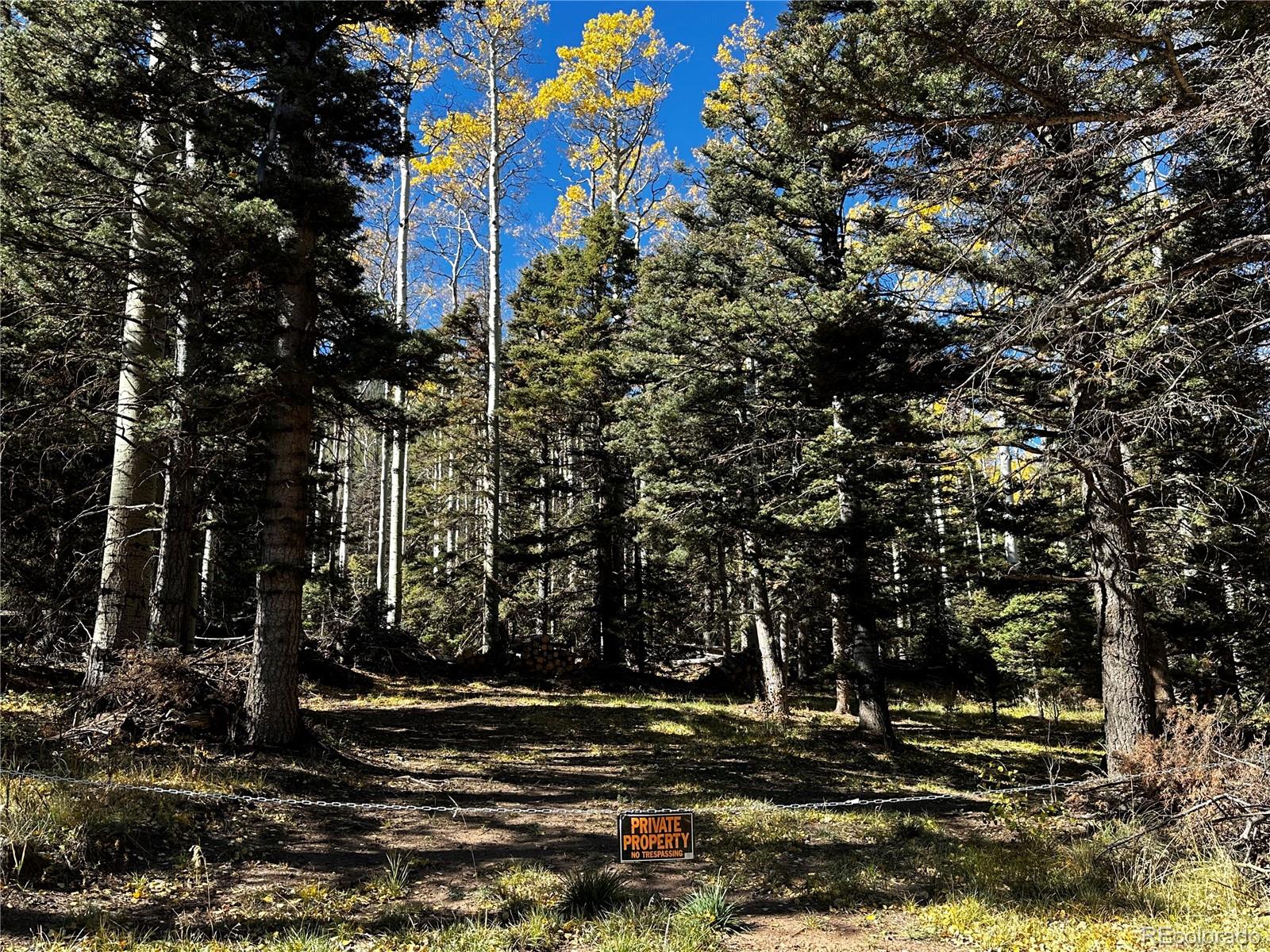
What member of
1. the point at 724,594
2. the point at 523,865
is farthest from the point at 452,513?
the point at 523,865

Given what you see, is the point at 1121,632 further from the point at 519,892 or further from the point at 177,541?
the point at 177,541

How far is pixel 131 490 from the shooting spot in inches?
333

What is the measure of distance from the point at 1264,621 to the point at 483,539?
14.8 m

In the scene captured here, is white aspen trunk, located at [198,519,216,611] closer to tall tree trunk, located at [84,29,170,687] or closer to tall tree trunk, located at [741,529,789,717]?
tall tree trunk, located at [84,29,170,687]

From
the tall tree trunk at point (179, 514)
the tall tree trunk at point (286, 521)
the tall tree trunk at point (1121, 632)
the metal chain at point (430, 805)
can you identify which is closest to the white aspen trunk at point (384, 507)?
the tall tree trunk at point (179, 514)

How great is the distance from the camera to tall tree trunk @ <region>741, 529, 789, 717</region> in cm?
1396

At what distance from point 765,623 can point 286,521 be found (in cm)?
931

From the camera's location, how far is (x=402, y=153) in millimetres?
8719

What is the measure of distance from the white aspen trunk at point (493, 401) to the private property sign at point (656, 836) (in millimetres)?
13896

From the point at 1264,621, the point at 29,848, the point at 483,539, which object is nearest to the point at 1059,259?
the point at 1264,621

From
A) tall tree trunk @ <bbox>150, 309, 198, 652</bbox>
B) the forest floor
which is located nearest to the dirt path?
the forest floor

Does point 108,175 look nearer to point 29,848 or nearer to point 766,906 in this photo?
point 29,848

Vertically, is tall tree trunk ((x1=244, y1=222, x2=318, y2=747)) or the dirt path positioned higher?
tall tree trunk ((x1=244, y1=222, x2=318, y2=747))

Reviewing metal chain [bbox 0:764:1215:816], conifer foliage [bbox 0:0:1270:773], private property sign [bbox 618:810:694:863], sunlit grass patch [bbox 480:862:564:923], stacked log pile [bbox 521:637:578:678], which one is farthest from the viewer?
stacked log pile [bbox 521:637:578:678]
